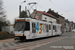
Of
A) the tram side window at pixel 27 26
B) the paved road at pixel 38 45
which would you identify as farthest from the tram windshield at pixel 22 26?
the paved road at pixel 38 45

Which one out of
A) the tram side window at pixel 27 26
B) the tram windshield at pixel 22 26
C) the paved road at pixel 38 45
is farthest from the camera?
the tram side window at pixel 27 26

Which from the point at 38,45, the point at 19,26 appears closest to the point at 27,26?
the point at 19,26

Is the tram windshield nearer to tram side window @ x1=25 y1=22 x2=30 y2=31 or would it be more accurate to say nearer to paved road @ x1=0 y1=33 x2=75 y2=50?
tram side window @ x1=25 y1=22 x2=30 y2=31

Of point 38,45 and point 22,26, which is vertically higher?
point 22,26

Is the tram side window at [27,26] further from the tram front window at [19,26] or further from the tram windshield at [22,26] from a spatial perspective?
the tram front window at [19,26]

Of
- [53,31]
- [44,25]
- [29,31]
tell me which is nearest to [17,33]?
[29,31]

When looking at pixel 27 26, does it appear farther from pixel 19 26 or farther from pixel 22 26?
pixel 19 26

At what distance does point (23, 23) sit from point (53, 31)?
1027cm

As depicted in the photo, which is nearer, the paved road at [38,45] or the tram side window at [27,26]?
the paved road at [38,45]

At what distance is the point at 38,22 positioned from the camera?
16812 mm

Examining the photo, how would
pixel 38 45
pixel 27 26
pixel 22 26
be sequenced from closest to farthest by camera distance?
pixel 38 45 < pixel 22 26 < pixel 27 26

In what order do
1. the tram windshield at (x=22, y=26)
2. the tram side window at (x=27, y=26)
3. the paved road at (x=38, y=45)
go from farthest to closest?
the tram side window at (x=27, y=26) < the tram windshield at (x=22, y=26) < the paved road at (x=38, y=45)

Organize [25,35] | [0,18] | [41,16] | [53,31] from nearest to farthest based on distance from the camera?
[25,35] → [53,31] → [0,18] → [41,16]

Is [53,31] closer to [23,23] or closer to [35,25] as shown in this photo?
[35,25]
